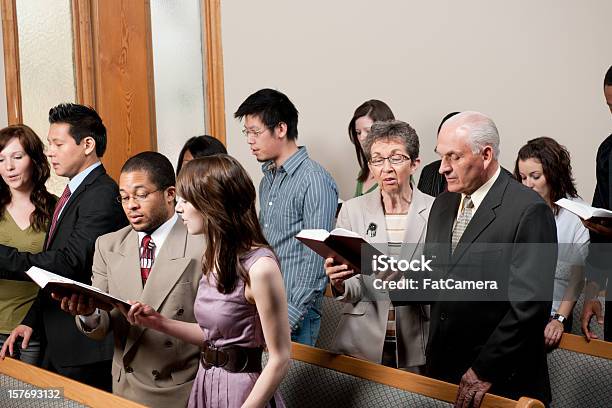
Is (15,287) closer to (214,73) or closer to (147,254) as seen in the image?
(147,254)

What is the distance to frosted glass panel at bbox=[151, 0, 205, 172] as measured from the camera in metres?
5.43

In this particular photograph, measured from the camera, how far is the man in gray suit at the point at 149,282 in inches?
107

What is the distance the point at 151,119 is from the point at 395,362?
277 centimetres

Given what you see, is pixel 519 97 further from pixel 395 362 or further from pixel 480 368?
pixel 480 368

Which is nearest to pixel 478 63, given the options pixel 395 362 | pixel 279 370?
pixel 395 362

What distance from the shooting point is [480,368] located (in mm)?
2461

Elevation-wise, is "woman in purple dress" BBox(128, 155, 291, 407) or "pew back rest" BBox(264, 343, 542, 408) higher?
"woman in purple dress" BBox(128, 155, 291, 407)

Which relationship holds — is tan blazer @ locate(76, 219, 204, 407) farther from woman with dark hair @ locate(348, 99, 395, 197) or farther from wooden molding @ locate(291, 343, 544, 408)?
woman with dark hair @ locate(348, 99, 395, 197)

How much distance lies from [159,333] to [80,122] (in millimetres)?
1044

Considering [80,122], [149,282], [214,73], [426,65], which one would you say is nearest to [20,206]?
[80,122]

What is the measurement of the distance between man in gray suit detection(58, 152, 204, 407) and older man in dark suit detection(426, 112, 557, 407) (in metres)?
0.76

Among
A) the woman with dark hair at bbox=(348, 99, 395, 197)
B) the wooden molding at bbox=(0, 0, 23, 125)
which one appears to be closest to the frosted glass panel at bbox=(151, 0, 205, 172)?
the wooden molding at bbox=(0, 0, 23, 125)

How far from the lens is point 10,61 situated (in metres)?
4.87

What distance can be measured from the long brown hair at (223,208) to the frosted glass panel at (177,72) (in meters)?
3.18
